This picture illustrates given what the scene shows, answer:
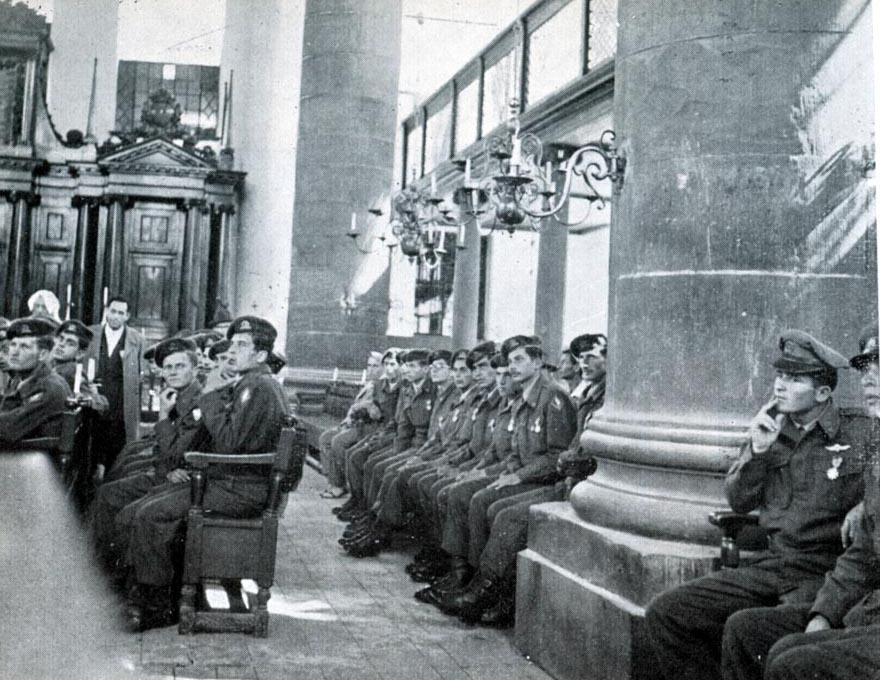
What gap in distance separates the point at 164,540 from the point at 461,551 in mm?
1563

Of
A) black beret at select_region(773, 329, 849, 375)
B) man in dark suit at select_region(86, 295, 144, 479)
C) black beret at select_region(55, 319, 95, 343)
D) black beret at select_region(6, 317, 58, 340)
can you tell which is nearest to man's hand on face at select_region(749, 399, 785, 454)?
black beret at select_region(773, 329, 849, 375)

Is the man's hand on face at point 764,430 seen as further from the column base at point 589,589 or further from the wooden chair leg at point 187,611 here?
the wooden chair leg at point 187,611

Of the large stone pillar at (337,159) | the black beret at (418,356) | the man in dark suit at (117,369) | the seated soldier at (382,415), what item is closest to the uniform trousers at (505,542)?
the black beret at (418,356)

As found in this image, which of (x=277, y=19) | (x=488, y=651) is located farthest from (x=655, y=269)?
(x=277, y=19)

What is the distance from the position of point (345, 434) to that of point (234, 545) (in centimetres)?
439

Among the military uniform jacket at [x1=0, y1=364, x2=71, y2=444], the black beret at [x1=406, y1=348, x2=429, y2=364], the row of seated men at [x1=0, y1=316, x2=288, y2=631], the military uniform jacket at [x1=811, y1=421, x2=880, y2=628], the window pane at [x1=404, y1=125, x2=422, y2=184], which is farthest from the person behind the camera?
the window pane at [x1=404, y1=125, x2=422, y2=184]

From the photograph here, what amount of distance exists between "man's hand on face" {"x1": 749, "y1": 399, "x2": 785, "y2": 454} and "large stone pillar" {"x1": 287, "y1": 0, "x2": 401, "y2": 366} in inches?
351

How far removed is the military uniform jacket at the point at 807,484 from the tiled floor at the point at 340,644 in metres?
1.26

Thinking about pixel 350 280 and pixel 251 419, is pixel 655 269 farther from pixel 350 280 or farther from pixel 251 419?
pixel 350 280

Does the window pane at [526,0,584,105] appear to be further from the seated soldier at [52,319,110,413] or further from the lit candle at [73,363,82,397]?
the lit candle at [73,363,82,397]

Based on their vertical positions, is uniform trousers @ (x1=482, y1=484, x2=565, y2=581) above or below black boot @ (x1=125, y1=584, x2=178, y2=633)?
above

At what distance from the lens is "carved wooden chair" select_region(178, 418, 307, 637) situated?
4539 millimetres

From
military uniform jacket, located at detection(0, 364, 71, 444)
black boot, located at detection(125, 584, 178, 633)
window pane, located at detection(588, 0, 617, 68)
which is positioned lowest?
black boot, located at detection(125, 584, 178, 633)

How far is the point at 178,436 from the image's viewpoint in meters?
5.08
